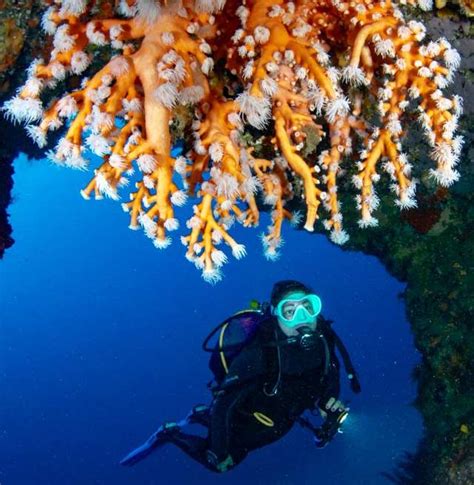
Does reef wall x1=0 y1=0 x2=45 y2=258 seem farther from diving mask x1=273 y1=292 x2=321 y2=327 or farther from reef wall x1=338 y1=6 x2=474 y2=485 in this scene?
reef wall x1=338 y1=6 x2=474 y2=485

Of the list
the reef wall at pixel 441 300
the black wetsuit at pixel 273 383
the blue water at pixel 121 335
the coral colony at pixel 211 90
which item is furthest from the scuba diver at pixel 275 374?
the blue water at pixel 121 335

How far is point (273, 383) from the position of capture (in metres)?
5.52

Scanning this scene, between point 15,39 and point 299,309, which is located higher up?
point 15,39

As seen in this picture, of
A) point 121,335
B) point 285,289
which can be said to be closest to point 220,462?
point 285,289

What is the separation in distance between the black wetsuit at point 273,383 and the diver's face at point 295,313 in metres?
Result: 0.14

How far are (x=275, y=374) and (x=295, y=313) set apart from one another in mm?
765

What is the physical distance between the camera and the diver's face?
17.7 feet

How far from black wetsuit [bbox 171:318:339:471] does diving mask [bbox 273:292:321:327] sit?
21 cm

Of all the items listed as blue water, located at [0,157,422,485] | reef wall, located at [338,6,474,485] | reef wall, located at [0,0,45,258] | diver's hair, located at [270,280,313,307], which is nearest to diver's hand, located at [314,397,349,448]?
diver's hair, located at [270,280,313,307]

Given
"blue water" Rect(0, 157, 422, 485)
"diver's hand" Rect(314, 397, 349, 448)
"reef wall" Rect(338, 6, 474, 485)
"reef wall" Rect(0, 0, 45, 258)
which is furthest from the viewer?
"blue water" Rect(0, 157, 422, 485)

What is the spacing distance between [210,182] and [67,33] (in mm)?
1142

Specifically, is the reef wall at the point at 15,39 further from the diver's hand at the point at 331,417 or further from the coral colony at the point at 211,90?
the diver's hand at the point at 331,417

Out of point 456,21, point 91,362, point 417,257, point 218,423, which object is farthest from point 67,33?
point 91,362

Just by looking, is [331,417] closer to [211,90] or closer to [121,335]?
[211,90]
